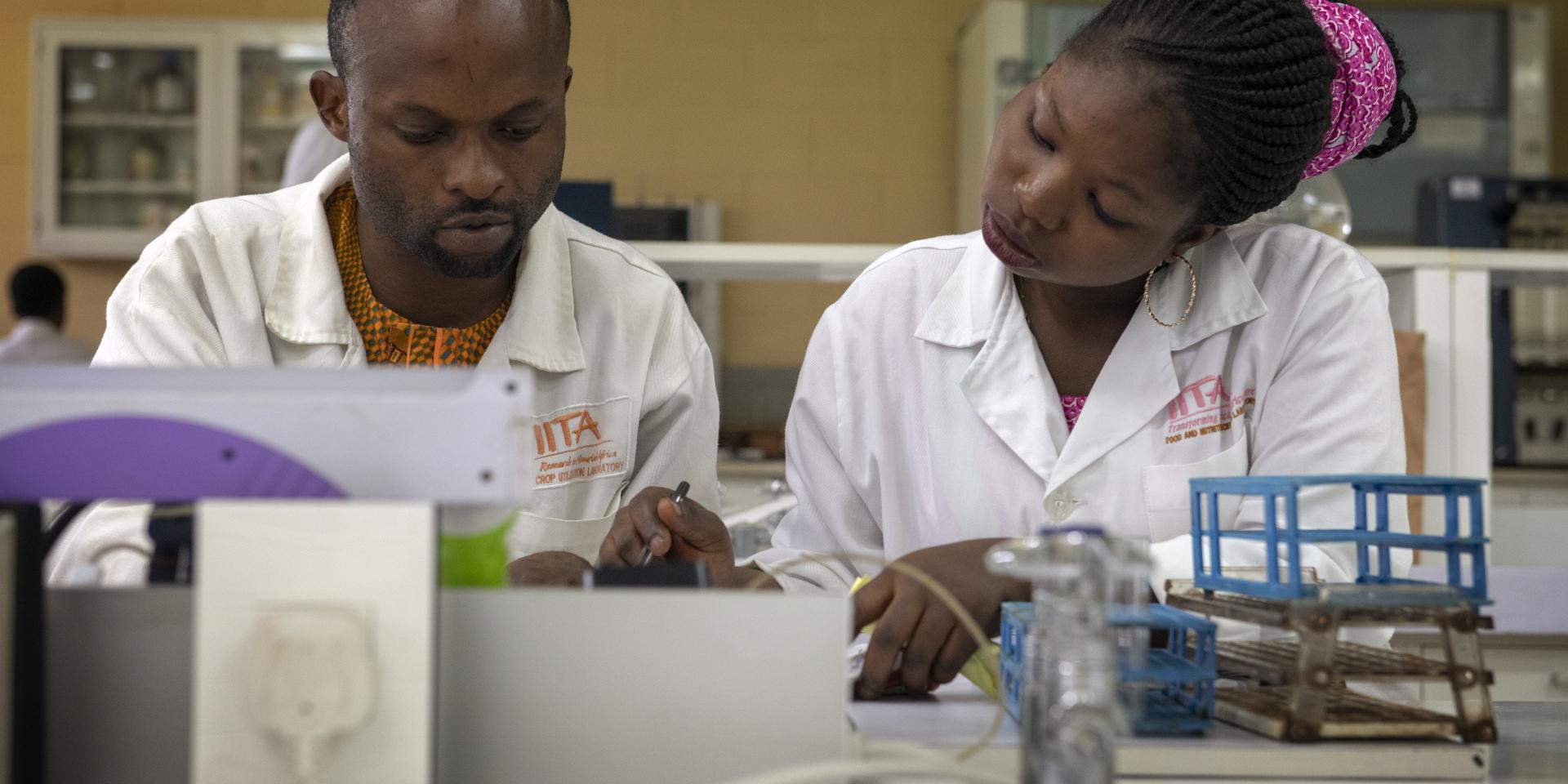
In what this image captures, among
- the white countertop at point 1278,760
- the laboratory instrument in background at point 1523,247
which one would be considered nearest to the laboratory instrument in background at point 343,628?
the white countertop at point 1278,760

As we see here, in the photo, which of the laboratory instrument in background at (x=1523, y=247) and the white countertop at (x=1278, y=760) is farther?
the laboratory instrument in background at (x=1523, y=247)

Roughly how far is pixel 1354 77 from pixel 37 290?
4.45 metres

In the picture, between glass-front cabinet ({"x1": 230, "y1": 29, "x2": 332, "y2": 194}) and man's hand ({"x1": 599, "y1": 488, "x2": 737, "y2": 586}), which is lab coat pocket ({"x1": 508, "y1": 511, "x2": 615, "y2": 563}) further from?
glass-front cabinet ({"x1": 230, "y1": 29, "x2": 332, "y2": 194})

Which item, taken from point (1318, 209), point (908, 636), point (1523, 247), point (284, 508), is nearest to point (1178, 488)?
point (908, 636)

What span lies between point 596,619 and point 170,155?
14.5 ft

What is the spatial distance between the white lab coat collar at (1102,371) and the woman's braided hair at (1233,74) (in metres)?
0.14

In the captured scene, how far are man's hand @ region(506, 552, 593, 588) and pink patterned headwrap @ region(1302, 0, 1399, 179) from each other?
2.44ft

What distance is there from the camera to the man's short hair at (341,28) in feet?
4.23

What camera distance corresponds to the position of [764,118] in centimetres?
469

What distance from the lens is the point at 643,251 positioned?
178cm

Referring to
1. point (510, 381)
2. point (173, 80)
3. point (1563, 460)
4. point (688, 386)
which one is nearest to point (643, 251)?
point (688, 386)

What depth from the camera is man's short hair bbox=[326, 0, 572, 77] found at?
1289mm

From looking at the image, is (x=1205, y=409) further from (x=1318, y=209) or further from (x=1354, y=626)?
(x=1318, y=209)

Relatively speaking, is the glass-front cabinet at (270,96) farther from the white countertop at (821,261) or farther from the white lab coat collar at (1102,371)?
the white lab coat collar at (1102,371)
